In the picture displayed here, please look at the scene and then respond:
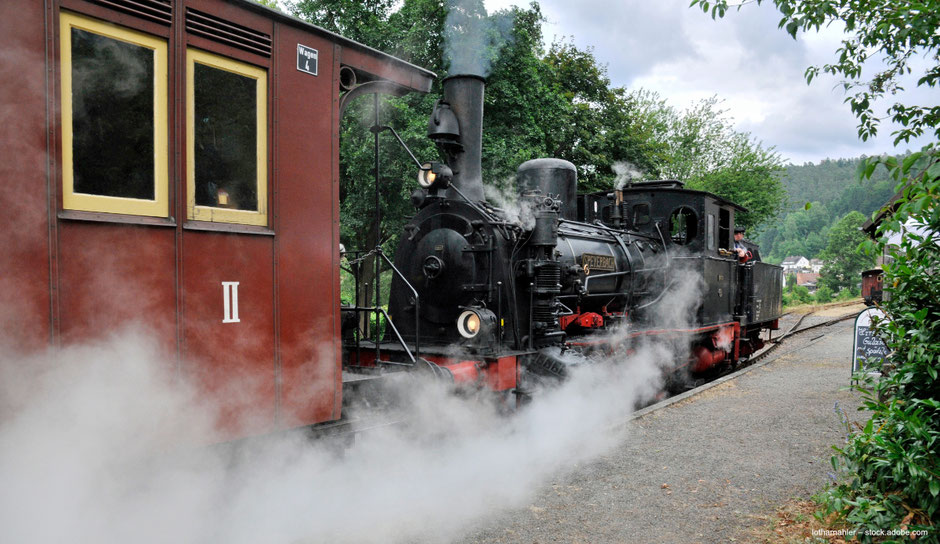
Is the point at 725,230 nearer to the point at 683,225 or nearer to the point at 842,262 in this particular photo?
the point at 683,225

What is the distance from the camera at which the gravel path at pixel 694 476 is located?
4.05m

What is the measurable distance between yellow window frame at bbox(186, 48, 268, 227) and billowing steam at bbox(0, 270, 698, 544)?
27.3 inches

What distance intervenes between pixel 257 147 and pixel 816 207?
12866 cm

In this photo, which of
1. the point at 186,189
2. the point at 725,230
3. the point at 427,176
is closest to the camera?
the point at 186,189

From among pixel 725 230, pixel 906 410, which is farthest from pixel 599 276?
pixel 906 410

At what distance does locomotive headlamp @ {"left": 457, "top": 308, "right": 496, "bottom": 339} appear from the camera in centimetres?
590

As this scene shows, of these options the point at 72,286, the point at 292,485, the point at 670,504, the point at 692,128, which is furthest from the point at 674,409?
the point at 692,128

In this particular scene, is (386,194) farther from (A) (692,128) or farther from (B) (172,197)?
(A) (692,128)

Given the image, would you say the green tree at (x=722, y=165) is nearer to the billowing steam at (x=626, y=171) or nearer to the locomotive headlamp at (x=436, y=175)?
the billowing steam at (x=626, y=171)

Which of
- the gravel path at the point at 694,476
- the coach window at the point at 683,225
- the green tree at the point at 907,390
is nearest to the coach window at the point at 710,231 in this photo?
the coach window at the point at 683,225

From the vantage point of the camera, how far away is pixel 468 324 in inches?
237

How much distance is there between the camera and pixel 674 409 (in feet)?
25.0

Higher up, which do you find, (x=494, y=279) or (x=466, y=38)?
(x=466, y=38)

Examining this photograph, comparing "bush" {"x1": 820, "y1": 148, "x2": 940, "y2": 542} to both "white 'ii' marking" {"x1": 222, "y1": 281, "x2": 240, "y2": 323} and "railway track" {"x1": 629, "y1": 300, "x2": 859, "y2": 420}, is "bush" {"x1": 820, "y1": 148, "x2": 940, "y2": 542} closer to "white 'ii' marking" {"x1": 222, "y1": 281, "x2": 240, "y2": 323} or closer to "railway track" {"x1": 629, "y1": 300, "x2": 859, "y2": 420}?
"white 'ii' marking" {"x1": 222, "y1": 281, "x2": 240, "y2": 323}
